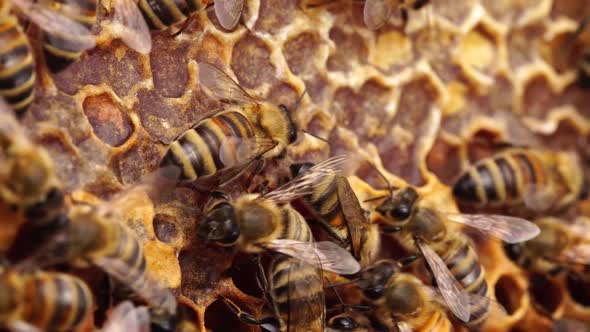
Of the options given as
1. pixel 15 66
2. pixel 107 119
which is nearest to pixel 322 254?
pixel 107 119

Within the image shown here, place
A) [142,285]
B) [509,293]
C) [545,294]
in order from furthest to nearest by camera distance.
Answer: [545,294] < [509,293] < [142,285]

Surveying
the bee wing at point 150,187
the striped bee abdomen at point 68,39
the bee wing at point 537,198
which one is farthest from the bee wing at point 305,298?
the bee wing at point 537,198

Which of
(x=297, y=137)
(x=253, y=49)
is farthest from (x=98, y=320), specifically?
(x=253, y=49)

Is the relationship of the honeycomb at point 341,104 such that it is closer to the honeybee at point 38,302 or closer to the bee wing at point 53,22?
the bee wing at point 53,22

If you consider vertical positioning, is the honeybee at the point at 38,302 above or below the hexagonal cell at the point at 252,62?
below

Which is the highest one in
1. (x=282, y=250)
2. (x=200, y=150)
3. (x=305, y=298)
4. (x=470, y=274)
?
(x=200, y=150)

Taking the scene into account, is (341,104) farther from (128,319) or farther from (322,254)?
(128,319)

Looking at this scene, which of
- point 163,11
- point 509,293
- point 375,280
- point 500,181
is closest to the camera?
point 163,11

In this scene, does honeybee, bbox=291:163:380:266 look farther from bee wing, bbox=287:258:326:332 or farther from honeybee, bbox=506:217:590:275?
honeybee, bbox=506:217:590:275

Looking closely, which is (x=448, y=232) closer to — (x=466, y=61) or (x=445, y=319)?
(x=445, y=319)
